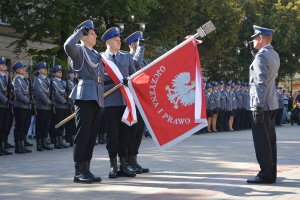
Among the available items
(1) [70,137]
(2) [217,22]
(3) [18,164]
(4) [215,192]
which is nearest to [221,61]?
(2) [217,22]

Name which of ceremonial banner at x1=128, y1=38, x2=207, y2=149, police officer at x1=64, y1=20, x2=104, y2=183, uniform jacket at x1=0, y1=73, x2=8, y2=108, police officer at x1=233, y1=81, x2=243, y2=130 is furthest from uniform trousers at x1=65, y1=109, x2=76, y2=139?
police officer at x1=233, y1=81, x2=243, y2=130

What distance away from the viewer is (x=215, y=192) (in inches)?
291

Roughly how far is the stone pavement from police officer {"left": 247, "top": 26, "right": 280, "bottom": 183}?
0.90ft

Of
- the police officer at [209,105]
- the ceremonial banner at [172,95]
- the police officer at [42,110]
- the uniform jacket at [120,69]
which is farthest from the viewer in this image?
the police officer at [209,105]

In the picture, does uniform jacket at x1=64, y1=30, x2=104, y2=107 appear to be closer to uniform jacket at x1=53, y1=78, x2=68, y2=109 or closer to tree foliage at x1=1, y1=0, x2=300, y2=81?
uniform jacket at x1=53, y1=78, x2=68, y2=109

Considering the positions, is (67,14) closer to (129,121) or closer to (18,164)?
(18,164)

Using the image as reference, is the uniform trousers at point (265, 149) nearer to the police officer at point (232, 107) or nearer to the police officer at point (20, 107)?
the police officer at point (20, 107)

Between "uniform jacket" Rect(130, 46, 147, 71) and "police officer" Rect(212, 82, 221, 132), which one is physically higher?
"uniform jacket" Rect(130, 46, 147, 71)

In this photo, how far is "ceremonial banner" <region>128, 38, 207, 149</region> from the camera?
8.62 metres

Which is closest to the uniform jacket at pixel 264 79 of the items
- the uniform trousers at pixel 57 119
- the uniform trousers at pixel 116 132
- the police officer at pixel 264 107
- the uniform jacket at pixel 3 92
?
the police officer at pixel 264 107

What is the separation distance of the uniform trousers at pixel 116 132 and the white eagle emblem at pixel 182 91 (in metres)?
0.82

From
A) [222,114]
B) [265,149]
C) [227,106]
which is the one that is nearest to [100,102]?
[265,149]

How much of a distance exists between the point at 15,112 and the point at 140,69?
546cm

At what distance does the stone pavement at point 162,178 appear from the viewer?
730 centimetres
